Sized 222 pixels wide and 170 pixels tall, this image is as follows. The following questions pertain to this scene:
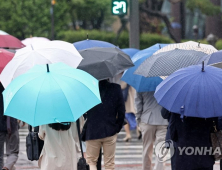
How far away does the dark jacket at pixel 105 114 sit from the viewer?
7371 mm

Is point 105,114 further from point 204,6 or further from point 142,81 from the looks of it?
point 204,6

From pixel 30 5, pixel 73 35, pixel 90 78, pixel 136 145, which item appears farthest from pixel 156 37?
pixel 90 78

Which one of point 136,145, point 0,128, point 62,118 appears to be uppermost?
point 62,118

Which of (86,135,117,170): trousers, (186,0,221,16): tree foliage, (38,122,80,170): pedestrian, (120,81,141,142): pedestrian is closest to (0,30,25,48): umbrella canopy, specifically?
(120,81,141,142): pedestrian

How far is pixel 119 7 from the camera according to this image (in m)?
15.0

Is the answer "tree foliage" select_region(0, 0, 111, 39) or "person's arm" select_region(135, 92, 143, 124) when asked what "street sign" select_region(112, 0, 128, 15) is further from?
"tree foliage" select_region(0, 0, 111, 39)

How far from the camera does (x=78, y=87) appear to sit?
5.60 meters

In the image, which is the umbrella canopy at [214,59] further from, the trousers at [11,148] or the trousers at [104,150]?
the trousers at [11,148]

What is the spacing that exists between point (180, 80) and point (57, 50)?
2.40 meters

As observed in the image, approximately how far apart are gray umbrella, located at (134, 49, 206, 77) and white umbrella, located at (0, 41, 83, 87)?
0.95 metres

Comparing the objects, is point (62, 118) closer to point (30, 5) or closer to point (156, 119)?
point (156, 119)

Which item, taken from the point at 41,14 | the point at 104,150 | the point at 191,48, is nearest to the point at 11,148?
the point at 104,150

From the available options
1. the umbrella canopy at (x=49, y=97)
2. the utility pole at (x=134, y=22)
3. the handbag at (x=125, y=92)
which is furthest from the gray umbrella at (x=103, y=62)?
the utility pole at (x=134, y=22)

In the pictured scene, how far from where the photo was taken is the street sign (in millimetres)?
14977
